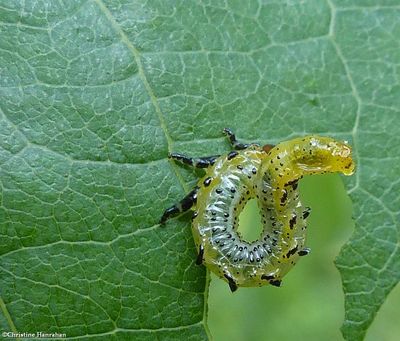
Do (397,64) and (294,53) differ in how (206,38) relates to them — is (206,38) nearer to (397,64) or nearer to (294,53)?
(294,53)

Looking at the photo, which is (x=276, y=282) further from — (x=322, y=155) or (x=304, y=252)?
(x=322, y=155)

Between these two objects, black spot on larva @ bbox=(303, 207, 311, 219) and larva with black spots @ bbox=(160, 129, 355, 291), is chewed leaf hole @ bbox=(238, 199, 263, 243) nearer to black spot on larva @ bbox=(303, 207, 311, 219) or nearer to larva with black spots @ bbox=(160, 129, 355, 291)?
larva with black spots @ bbox=(160, 129, 355, 291)

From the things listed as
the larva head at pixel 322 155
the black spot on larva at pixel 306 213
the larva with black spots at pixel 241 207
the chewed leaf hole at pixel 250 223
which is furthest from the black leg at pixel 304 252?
the larva head at pixel 322 155

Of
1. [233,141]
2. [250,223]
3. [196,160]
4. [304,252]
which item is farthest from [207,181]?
[304,252]

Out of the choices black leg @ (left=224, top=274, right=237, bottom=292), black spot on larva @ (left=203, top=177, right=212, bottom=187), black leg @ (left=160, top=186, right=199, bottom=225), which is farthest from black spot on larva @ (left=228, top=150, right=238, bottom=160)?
black leg @ (left=224, top=274, right=237, bottom=292)

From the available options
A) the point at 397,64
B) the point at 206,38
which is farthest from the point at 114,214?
the point at 397,64

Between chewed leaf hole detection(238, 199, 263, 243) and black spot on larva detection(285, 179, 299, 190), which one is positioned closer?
black spot on larva detection(285, 179, 299, 190)
